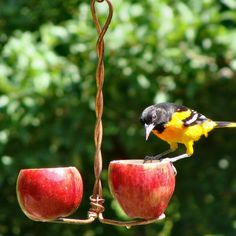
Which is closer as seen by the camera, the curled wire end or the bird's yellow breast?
the curled wire end

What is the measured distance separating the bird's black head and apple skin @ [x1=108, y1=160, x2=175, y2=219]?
44 cm

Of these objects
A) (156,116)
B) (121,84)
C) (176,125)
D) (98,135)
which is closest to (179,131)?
(176,125)

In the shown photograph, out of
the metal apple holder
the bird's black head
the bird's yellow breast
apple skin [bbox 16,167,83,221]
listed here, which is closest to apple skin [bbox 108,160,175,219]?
the metal apple holder

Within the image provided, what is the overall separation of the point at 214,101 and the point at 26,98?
1.36m

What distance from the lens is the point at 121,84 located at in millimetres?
5070

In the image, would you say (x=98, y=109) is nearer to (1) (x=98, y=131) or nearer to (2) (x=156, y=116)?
(1) (x=98, y=131)

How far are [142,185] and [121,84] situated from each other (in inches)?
94.8

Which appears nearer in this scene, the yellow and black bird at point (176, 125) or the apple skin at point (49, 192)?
the apple skin at point (49, 192)

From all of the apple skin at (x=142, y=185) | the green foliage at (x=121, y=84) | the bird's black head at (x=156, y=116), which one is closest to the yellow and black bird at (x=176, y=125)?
the bird's black head at (x=156, y=116)

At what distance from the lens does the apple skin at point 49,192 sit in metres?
2.76

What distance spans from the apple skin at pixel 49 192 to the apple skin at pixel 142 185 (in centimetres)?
15

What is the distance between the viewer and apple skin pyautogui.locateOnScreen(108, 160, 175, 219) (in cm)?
271

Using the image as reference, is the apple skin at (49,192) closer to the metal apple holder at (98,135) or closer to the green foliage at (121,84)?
the metal apple holder at (98,135)

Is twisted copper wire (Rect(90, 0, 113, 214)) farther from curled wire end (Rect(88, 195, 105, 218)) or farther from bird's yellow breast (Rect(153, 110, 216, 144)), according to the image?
bird's yellow breast (Rect(153, 110, 216, 144))
